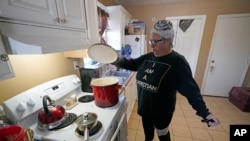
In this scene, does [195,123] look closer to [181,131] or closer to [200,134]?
[200,134]

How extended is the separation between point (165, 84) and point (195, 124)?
148 cm

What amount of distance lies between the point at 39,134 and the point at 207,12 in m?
3.57

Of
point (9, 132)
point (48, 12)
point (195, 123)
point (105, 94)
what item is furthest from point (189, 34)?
point (9, 132)

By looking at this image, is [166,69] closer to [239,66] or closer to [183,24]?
[183,24]

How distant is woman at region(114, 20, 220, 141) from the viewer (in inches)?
38.9

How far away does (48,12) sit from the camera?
0.69 meters

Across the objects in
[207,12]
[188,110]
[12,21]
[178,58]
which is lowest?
[188,110]

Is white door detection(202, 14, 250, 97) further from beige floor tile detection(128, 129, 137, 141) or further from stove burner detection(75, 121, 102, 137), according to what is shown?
stove burner detection(75, 121, 102, 137)

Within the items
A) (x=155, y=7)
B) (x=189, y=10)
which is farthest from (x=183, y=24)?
(x=155, y=7)

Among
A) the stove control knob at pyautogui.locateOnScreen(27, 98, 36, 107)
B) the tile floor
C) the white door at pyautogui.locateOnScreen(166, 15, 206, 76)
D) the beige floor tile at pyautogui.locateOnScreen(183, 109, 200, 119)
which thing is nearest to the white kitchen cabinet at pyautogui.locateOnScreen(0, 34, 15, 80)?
the stove control knob at pyautogui.locateOnScreen(27, 98, 36, 107)

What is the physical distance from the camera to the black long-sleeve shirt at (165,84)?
98 cm

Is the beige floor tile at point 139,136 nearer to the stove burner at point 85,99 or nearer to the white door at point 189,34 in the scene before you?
the stove burner at point 85,99

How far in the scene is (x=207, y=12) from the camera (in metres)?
2.71

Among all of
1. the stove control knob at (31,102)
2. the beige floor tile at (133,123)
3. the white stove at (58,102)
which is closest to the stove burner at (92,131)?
the white stove at (58,102)
